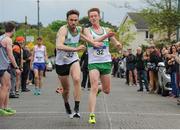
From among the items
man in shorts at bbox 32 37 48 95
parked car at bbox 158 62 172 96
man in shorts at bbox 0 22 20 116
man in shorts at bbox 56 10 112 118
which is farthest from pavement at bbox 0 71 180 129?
parked car at bbox 158 62 172 96

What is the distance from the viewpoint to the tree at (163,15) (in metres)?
31.5

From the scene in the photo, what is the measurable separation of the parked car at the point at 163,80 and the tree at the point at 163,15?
34.5 feet

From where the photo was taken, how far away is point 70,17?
1123 centimetres

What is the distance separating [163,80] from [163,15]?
1201 centimetres

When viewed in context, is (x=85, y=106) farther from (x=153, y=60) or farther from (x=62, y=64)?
(x=153, y=60)

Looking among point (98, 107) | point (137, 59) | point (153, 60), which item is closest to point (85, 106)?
point (98, 107)

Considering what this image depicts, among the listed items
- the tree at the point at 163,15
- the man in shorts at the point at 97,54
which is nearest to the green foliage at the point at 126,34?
the tree at the point at 163,15

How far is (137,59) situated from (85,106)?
9632 millimetres

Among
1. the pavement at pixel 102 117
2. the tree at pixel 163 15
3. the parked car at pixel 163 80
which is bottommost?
the pavement at pixel 102 117

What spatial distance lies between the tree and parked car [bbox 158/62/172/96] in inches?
414

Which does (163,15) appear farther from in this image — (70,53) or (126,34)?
(126,34)

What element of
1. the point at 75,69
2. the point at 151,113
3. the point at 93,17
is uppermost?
the point at 93,17

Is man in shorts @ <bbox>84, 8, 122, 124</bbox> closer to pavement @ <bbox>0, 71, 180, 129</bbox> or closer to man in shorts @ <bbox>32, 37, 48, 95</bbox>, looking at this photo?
pavement @ <bbox>0, 71, 180, 129</bbox>

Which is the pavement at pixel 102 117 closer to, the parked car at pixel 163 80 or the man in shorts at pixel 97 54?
the man in shorts at pixel 97 54
